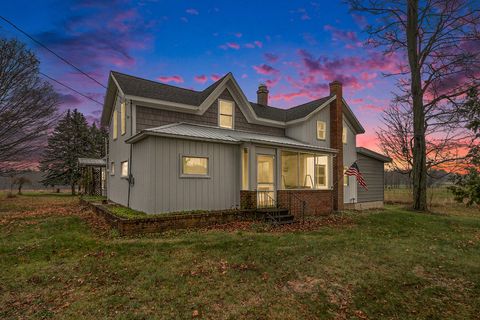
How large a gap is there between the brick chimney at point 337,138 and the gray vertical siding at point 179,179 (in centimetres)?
808

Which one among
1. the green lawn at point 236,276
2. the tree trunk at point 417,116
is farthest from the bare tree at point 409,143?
the green lawn at point 236,276

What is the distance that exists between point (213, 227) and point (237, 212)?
156cm

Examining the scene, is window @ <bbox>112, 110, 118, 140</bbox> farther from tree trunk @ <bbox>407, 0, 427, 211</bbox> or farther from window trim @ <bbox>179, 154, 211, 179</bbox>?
tree trunk @ <bbox>407, 0, 427, 211</bbox>

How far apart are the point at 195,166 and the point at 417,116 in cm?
1444

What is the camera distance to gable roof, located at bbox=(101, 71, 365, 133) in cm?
1351

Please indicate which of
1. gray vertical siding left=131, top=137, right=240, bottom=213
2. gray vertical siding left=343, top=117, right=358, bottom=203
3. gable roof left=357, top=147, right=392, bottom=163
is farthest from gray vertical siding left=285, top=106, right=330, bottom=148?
gray vertical siding left=131, top=137, right=240, bottom=213

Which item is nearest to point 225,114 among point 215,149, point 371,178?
point 215,149

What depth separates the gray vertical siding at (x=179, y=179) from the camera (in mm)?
10570

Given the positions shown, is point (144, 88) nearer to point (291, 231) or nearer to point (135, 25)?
point (135, 25)

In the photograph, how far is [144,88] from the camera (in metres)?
Result: 14.0

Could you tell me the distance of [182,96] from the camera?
14.8m

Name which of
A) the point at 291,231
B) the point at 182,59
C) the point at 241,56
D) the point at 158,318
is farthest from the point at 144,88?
the point at 158,318

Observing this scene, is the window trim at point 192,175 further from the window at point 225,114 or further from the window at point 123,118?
the window at point 123,118

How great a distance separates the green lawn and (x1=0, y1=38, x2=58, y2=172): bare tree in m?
10.9
